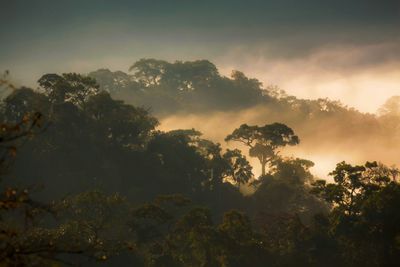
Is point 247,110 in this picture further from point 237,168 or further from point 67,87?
point 67,87

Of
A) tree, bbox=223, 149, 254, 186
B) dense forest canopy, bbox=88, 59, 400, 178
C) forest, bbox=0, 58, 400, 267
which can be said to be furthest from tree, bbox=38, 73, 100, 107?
dense forest canopy, bbox=88, 59, 400, 178

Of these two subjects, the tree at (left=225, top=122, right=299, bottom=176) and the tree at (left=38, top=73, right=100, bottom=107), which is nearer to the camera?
the tree at (left=38, top=73, right=100, bottom=107)

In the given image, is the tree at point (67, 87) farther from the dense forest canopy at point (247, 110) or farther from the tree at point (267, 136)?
the dense forest canopy at point (247, 110)

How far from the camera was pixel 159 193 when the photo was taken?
71.4 meters

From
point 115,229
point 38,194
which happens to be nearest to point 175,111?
point 38,194

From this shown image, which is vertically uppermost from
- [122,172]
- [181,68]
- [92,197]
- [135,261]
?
[181,68]

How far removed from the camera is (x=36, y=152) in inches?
2717

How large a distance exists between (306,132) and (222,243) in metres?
107

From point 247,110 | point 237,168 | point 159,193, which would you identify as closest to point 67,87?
point 159,193

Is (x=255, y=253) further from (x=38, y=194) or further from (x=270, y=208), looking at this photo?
(x=38, y=194)

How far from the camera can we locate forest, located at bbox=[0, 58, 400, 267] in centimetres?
2814

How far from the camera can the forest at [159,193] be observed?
2814 centimetres

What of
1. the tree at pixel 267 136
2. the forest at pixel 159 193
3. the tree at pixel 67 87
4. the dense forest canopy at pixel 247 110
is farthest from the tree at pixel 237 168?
the dense forest canopy at pixel 247 110

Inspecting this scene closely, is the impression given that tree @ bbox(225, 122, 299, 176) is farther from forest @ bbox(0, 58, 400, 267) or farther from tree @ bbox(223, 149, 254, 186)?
tree @ bbox(223, 149, 254, 186)
